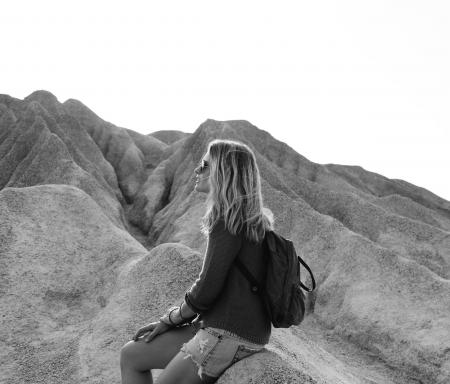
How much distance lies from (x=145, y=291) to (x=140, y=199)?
105 feet

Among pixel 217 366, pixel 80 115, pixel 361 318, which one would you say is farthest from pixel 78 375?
pixel 80 115

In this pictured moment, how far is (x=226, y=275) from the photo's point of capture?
4.95m

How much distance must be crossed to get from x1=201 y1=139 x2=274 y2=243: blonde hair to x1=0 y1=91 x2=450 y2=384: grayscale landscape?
178 cm

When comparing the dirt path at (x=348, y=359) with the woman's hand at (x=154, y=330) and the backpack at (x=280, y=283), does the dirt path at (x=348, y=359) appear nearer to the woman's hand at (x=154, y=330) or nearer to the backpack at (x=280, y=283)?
the woman's hand at (x=154, y=330)

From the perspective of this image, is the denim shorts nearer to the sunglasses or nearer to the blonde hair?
the blonde hair

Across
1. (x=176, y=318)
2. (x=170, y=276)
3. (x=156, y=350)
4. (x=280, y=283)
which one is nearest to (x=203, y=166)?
(x=280, y=283)

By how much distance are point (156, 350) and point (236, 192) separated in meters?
2.08

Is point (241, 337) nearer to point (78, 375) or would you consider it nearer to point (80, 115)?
point (78, 375)

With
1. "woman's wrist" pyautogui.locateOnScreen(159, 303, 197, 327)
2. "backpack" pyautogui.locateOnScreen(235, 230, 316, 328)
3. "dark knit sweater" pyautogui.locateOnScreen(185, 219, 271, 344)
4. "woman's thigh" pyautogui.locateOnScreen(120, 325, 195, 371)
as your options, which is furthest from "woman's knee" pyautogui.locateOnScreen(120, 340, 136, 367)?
"backpack" pyautogui.locateOnScreen(235, 230, 316, 328)

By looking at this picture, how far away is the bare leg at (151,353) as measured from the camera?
18.3 ft

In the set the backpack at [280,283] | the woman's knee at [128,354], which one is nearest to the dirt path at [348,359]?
the woman's knee at [128,354]

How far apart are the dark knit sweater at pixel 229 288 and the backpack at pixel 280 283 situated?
0.08 metres

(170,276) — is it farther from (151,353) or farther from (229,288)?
(229,288)

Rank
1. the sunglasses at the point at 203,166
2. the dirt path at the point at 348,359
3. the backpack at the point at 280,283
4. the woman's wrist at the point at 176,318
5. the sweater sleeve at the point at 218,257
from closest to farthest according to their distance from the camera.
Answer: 1. the sweater sleeve at the point at 218,257
2. the backpack at the point at 280,283
3. the sunglasses at the point at 203,166
4. the woman's wrist at the point at 176,318
5. the dirt path at the point at 348,359
